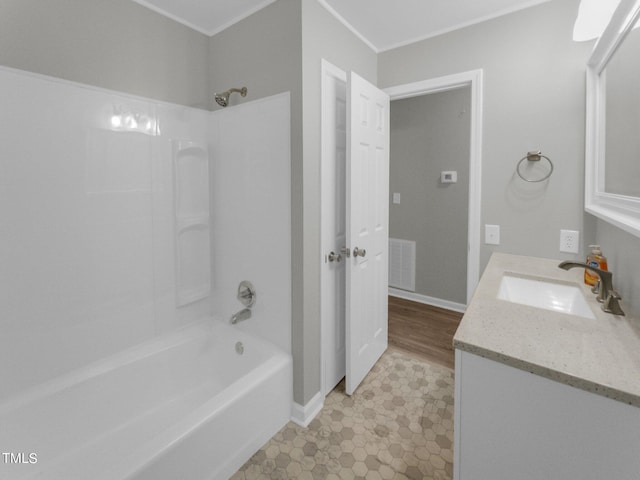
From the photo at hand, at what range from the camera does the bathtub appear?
4.23 feet

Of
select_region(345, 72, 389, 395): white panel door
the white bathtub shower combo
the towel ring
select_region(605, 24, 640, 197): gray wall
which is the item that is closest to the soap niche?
the white bathtub shower combo

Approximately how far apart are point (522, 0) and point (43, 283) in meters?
2.93

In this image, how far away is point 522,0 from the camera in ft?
5.96

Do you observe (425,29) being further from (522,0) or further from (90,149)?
(90,149)

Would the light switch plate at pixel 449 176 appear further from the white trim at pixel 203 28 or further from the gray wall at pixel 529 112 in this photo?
the white trim at pixel 203 28

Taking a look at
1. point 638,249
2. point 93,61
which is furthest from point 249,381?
point 93,61

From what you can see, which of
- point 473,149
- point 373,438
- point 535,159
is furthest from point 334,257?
point 535,159

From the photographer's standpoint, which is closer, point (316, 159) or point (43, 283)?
point (43, 283)

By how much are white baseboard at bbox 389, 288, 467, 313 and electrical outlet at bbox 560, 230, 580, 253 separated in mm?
1511

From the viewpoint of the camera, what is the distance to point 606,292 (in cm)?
119

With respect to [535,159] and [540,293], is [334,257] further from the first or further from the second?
[535,159]

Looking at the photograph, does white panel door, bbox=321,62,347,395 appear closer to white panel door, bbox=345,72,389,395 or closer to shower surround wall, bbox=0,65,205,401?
white panel door, bbox=345,72,389,395

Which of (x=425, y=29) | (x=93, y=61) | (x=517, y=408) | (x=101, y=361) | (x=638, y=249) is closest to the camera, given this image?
(x=517, y=408)

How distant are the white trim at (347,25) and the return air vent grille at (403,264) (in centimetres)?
204
